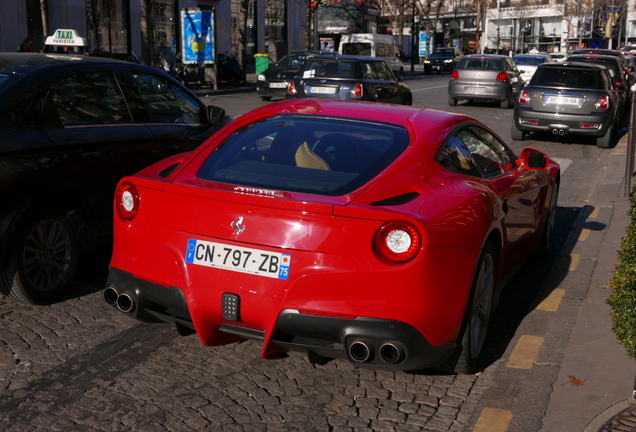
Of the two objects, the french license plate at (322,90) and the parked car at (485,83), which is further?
the parked car at (485,83)

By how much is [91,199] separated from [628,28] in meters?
119

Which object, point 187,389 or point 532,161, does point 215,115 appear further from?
point 187,389

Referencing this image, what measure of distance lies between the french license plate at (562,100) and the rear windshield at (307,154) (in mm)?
11017

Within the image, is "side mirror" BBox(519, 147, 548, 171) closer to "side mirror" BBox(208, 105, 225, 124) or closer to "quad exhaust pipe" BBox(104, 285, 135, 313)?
"side mirror" BBox(208, 105, 225, 124)

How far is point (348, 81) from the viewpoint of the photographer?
17156mm

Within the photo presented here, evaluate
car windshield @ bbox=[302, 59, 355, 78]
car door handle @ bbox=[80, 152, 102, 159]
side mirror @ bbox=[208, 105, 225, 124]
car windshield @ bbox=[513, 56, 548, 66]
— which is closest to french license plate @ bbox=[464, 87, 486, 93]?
car windshield @ bbox=[302, 59, 355, 78]

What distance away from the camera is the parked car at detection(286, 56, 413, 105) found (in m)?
17.2

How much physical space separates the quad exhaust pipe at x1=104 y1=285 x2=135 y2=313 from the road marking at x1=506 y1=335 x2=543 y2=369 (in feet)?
7.00

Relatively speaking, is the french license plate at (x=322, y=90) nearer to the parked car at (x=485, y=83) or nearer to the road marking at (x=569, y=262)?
the parked car at (x=485, y=83)

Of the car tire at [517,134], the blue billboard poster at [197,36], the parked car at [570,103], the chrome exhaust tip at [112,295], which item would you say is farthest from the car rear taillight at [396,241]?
the blue billboard poster at [197,36]

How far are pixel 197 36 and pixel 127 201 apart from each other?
78.6ft

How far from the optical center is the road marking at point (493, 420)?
150 inches

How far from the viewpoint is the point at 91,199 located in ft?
18.7

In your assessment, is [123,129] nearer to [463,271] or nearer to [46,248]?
[46,248]
